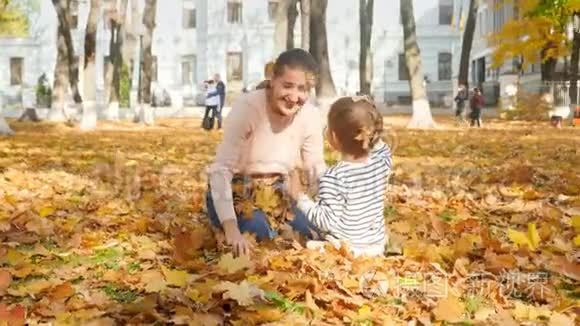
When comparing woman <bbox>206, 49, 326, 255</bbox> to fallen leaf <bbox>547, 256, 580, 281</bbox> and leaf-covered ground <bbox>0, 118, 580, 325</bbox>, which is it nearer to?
leaf-covered ground <bbox>0, 118, 580, 325</bbox>

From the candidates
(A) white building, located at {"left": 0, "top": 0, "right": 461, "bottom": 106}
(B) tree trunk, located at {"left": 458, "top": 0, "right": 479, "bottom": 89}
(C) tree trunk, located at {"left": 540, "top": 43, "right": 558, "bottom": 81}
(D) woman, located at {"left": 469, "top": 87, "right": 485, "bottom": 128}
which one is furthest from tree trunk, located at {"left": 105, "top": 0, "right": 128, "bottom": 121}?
(A) white building, located at {"left": 0, "top": 0, "right": 461, "bottom": 106}

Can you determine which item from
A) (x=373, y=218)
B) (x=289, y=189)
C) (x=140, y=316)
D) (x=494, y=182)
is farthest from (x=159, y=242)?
(x=494, y=182)

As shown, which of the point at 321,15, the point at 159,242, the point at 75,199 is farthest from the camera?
the point at 321,15

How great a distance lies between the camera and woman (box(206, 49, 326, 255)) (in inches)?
182

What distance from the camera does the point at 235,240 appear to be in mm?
4383

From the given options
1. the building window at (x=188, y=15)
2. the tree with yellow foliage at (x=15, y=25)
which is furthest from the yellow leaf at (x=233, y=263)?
the tree with yellow foliage at (x=15, y=25)

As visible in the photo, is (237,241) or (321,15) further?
(321,15)

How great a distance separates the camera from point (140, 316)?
134 inches

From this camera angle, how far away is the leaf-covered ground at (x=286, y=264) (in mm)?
3459

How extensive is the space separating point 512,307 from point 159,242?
2.33 m

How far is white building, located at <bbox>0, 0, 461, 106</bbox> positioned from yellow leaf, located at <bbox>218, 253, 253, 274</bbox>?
1944 inches

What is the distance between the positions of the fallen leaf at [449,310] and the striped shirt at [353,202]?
1051 mm

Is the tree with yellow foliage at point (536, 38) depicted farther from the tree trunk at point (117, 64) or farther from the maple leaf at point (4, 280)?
the maple leaf at point (4, 280)

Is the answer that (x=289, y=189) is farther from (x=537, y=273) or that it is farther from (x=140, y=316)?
(x=140, y=316)
